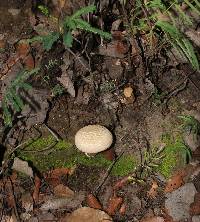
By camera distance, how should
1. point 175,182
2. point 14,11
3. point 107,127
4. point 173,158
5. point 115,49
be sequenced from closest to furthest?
point 175,182 → point 173,158 → point 107,127 → point 115,49 → point 14,11

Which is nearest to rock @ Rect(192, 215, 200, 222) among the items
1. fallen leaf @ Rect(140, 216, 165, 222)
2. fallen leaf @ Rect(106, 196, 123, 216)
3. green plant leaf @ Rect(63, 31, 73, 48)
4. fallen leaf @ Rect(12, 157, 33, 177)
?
fallen leaf @ Rect(140, 216, 165, 222)

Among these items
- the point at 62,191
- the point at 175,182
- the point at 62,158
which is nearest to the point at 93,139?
the point at 62,158

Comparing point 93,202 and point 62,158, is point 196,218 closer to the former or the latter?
point 93,202

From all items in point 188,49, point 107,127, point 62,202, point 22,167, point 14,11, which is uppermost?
point 188,49

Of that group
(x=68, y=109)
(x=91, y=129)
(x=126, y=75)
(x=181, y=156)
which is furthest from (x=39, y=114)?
(x=181, y=156)

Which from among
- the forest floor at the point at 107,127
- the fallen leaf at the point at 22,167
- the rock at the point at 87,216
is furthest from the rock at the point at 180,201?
the fallen leaf at the point at 22,167

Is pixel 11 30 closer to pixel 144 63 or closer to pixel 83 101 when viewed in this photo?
pixel 83 101
